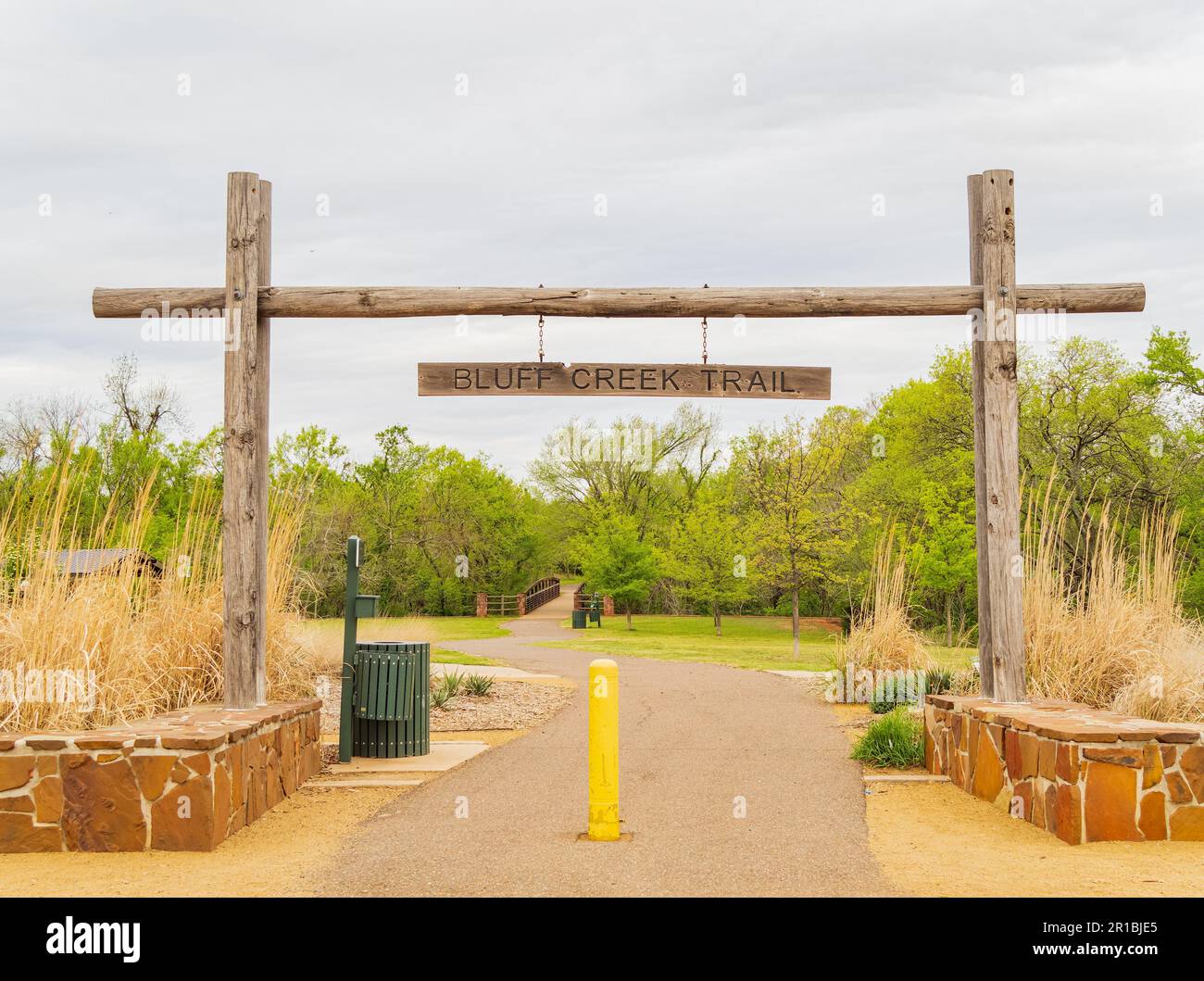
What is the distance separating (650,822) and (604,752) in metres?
0.88

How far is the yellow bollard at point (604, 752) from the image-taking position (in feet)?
22.0

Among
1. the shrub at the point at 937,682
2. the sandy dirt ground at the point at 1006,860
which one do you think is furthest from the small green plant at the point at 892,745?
the shrub at the point at 937,682

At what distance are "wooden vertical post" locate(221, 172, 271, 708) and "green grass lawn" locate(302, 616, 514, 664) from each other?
200cm

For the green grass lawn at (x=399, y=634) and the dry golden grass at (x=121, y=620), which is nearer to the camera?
the dry golden grass at (x=121, y=620)

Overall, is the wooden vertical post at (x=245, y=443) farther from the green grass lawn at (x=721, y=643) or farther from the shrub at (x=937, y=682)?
the green grass lawn at (x=721, y=643)

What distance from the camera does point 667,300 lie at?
8828 mm

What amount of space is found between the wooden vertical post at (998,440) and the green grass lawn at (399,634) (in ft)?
19.7

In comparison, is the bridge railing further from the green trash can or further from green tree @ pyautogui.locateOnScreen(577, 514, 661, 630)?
the green trash can

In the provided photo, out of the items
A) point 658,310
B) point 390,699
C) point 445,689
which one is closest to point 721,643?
point 445,689

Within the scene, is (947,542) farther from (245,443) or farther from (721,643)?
(245,443)

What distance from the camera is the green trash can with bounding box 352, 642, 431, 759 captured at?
980 cm

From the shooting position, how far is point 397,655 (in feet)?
31.9

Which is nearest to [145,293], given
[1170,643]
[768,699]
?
[1170,643]
